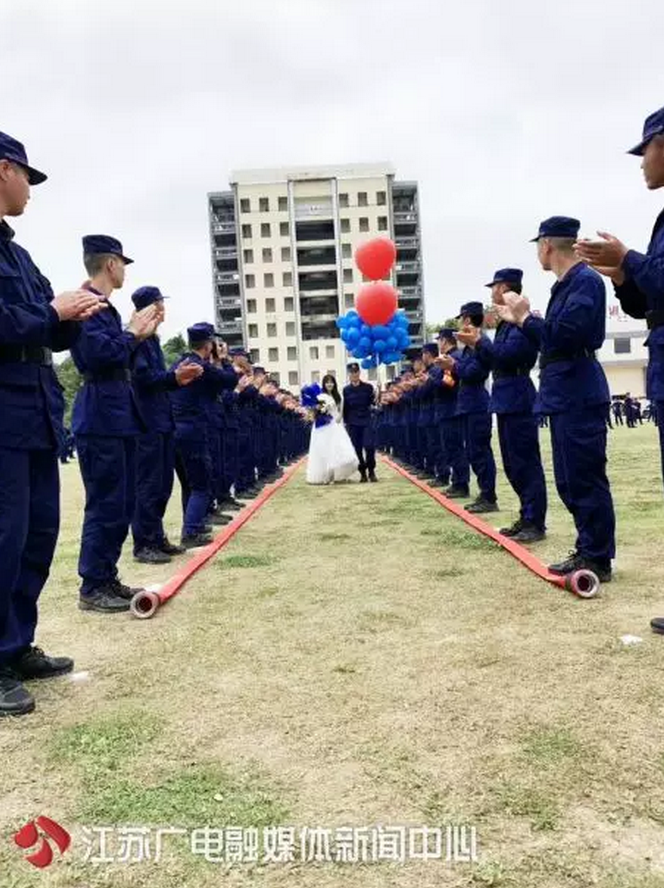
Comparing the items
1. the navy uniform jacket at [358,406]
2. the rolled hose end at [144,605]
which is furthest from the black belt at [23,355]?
the navy uniform jacket at [358,406]

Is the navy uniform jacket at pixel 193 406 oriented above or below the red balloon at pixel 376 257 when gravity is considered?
A: below

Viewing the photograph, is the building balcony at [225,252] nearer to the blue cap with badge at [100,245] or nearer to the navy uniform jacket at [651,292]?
the blue cap with badge at [100,245]

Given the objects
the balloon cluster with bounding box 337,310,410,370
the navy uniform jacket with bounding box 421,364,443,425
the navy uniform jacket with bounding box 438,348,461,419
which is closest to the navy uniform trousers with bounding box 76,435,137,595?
the navy uniform jacket with bounding box 438,348,461,419

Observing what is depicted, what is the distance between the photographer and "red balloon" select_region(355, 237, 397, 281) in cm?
1574

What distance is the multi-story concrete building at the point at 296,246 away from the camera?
61.9 m

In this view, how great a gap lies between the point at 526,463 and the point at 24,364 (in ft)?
13.4

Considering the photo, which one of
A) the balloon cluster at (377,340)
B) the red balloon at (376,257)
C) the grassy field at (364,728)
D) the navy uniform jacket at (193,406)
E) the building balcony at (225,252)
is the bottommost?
the grassy field at (364,728)

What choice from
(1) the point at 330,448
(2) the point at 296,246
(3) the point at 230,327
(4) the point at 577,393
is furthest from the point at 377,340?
(3) the point at 230,327

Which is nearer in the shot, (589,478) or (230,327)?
(589,478)

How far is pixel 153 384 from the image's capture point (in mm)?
5828

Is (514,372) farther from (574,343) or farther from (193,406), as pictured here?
(193,406)

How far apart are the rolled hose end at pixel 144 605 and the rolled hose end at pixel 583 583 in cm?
226

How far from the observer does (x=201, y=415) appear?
23.5 ft

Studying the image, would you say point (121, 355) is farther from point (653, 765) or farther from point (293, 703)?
point (653, 765)
